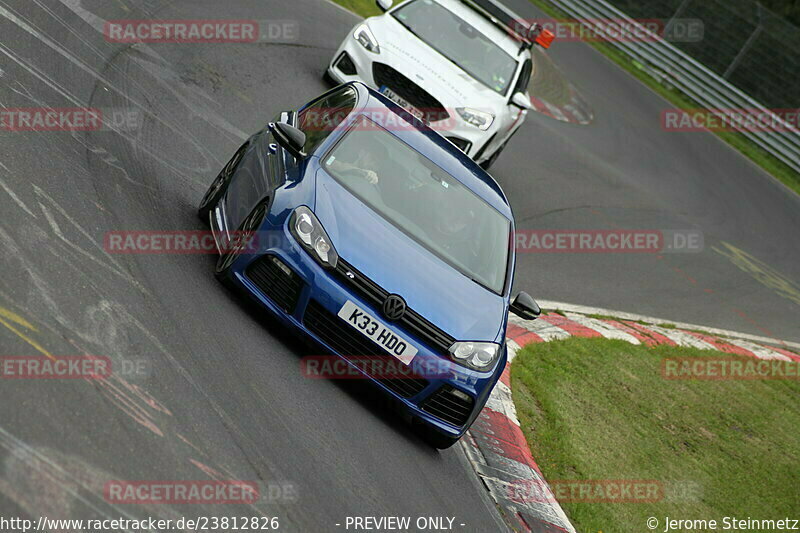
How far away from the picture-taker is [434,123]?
11.4m

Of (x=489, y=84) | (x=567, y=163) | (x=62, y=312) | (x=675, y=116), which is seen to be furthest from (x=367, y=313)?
(x=675, y=116)

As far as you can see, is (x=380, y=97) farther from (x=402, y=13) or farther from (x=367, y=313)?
(x=402, y=13)

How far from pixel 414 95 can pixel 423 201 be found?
14.9ft

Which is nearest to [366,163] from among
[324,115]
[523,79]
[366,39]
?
[324,115]

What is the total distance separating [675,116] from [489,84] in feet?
42.3

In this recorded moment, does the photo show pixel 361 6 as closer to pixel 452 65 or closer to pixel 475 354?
pixel 452 65

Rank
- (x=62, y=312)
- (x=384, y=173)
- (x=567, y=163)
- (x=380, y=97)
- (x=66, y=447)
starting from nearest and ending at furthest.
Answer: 1. (x=66, y=447)
2. (x=62, y=312)
3. (x=384, y=173)
4. (x=380, y=97)
5. (x=567, y=163)

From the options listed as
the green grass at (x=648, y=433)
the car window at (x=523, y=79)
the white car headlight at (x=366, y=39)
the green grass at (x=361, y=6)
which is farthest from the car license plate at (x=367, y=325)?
the green grass at (x=361, y=6)

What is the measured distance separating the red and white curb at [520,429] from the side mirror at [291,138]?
268 centimetres

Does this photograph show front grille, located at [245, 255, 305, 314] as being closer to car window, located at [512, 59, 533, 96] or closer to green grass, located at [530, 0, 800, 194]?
car window, located at [512, 59, 533, 96]

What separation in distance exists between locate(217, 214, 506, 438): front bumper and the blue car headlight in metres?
0.05

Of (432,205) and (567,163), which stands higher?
(432,205)

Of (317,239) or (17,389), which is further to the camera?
(317,239)

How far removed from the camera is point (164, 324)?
19.6 ft
